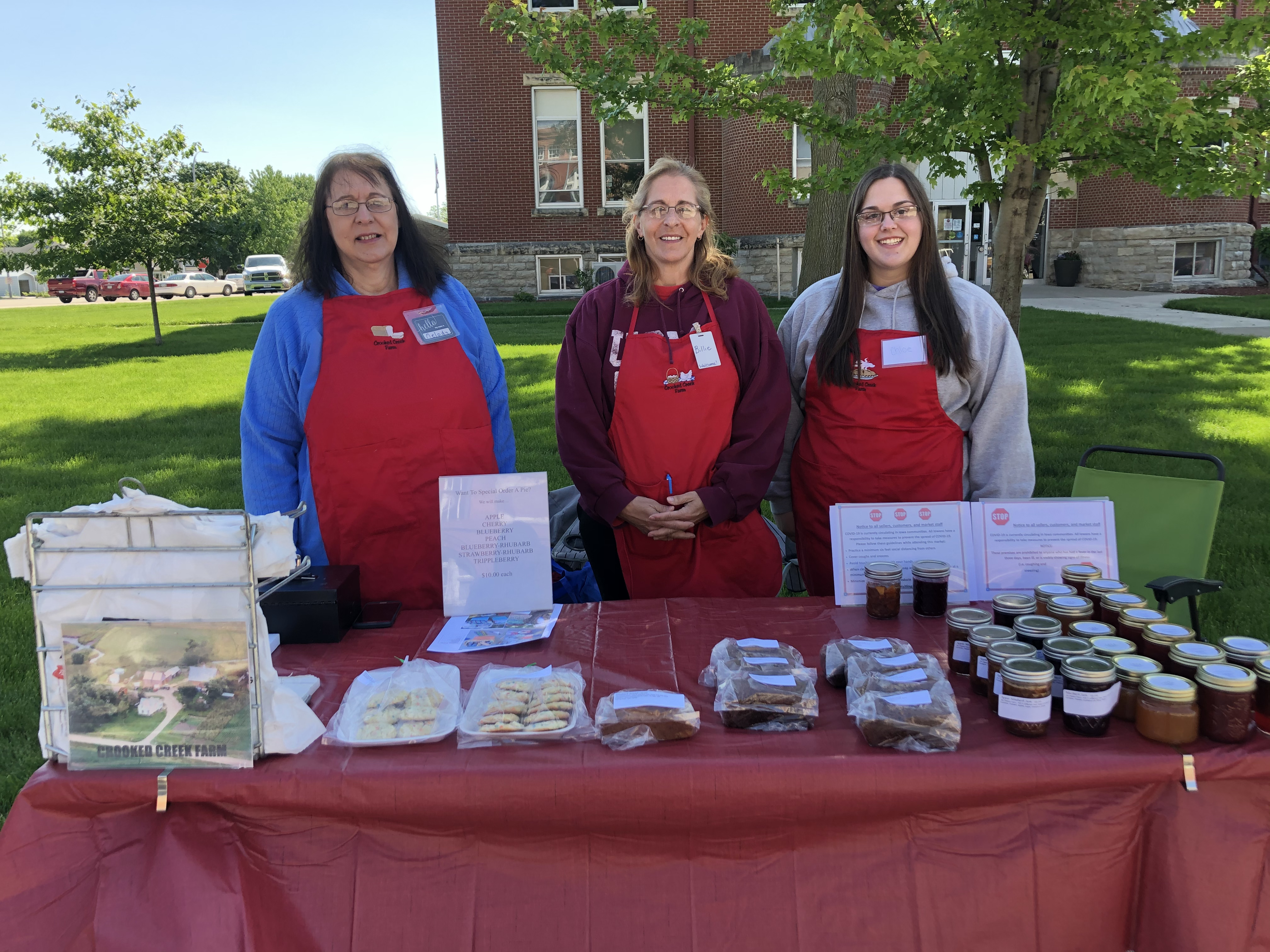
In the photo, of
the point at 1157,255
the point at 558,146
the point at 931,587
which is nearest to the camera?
the point at 931,587

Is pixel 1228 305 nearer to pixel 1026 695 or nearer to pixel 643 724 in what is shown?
pixel 1026 695

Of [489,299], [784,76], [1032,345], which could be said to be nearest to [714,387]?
[784,76]

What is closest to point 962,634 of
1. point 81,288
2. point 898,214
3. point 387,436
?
point 898,214

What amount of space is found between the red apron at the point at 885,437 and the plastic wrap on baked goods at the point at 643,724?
3.92 feet

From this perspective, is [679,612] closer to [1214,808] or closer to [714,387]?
[714,387]

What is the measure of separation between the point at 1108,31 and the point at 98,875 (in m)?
4.78

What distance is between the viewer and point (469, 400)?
282cm

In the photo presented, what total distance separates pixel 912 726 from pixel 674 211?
5.82 feet

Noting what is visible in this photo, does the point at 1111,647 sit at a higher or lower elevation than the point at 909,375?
lower

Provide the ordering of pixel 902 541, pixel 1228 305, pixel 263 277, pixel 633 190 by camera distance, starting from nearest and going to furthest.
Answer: pixel 902 541
pixel 1228 305
pixel 633 190
pixel 263 277

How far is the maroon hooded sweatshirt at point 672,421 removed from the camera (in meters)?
2.81

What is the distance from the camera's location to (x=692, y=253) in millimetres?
2939

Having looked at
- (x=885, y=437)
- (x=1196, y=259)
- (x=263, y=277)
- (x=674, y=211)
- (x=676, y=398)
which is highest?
(x=263, y=277)

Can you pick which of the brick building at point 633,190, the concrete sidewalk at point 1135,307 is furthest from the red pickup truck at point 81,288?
the concrete sidewalk at point 1135,307
